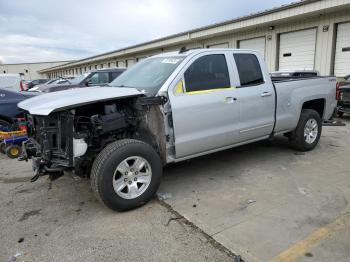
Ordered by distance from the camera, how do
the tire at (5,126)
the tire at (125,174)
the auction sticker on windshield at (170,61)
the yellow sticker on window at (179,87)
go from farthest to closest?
the tire at (5,126) < the auction sticker on windshield at (170,61) < the yellow sticker on window at (179,87) < the tire at (125,174)

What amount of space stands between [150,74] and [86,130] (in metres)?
1.37

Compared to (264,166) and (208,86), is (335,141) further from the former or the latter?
(208,86)

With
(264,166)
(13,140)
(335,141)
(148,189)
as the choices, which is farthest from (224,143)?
(13,140)

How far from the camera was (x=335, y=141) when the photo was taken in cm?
696

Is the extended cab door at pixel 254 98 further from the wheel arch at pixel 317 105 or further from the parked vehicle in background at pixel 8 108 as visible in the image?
the parked vehicle in background at pixel 8 108

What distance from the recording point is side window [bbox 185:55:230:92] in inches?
166

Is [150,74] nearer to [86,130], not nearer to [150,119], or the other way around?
[150,119]

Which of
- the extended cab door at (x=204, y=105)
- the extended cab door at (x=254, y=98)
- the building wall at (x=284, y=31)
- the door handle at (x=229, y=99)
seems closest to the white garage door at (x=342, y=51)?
the building wall at (x=284, y=31)

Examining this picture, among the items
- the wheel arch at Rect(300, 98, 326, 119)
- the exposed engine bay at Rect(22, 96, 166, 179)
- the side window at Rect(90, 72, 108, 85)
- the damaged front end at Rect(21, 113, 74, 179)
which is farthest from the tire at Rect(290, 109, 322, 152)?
the side window at Rect(90, 72, 108, 85)

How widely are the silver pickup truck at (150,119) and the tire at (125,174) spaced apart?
1cm

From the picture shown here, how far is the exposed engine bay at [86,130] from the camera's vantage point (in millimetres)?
3537

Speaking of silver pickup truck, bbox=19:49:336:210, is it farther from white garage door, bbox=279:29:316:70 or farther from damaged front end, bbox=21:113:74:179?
white garage door, bbox=279:29:316:70

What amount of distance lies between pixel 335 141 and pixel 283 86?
2.57 metres

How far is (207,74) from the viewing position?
4.39m
